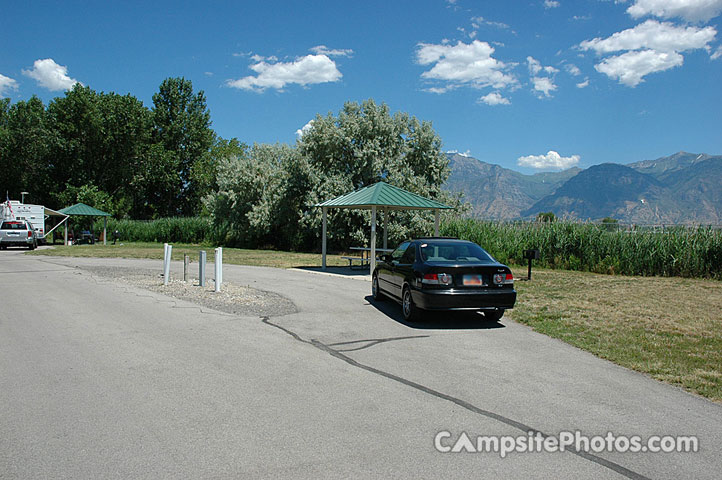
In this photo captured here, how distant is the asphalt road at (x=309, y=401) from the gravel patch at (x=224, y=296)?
129 cm

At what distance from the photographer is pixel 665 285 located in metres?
16.2

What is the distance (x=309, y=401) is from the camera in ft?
16.3

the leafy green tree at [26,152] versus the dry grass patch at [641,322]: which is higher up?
the leafy green tree at [26,152]

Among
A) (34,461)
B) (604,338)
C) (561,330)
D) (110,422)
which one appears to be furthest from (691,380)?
(34,461)

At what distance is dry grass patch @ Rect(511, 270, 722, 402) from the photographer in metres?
6.61

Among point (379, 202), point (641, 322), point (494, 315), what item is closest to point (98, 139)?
point (379, 202)

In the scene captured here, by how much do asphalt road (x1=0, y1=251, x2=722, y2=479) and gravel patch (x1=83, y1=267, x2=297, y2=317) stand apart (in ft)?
4.23

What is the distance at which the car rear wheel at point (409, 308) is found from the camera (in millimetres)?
9242

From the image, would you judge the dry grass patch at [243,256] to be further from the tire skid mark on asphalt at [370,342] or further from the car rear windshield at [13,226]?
the tire skid mark on asphalt at [370,342]

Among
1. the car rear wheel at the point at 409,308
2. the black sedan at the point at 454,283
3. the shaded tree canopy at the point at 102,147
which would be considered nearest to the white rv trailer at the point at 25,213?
the shaded tree canopy at the point at 102,147

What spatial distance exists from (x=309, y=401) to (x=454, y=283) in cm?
449

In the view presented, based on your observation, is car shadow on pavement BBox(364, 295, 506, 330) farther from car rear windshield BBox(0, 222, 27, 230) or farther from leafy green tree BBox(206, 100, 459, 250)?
car rear windshield BBox(0, 222, 27, 230)

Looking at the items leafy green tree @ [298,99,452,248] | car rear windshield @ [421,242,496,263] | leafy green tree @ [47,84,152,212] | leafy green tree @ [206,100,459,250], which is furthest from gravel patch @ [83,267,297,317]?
leafy green tree @ [47,84,152,212]

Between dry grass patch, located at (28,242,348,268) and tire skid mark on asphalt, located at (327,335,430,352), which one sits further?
dry grass patch, located at (28,242,348,268)
